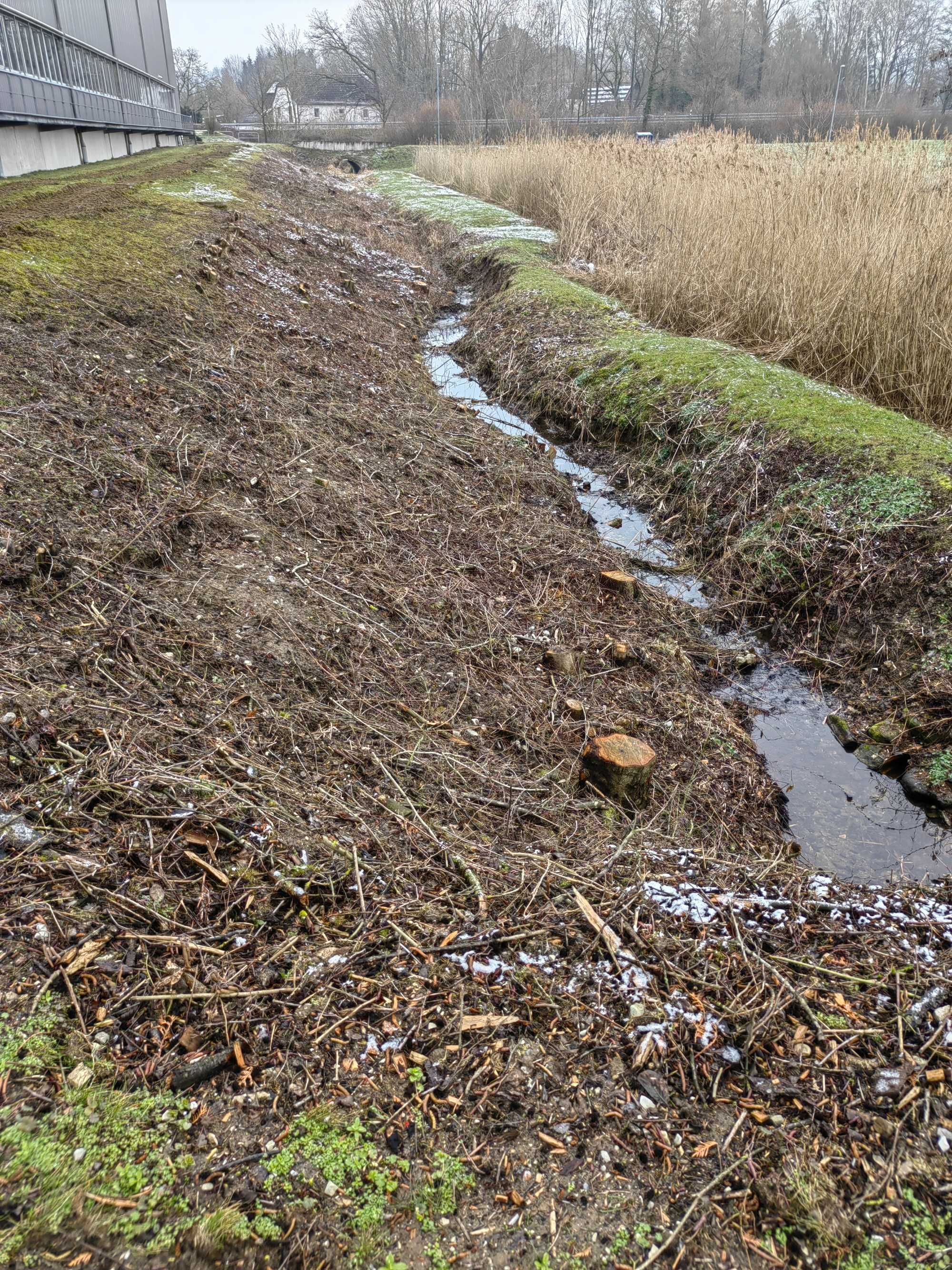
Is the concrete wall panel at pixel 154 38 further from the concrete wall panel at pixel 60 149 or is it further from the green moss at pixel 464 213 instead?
the concrete wall panel at pixel 60 149

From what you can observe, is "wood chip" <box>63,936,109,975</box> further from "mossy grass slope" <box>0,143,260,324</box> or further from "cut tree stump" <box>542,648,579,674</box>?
"mossy grass slope" <box>0,143,260,324</box>

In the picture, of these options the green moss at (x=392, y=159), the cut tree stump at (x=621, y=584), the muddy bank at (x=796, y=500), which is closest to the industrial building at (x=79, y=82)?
the green moss at (x=392, y=159)

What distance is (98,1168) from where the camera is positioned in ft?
4.17

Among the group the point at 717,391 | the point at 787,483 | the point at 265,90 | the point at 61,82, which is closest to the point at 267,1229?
the point at 787,483

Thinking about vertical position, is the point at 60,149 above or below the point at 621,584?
above

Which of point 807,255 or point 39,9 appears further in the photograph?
point 39,9

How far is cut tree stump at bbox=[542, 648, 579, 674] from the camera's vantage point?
3361mm

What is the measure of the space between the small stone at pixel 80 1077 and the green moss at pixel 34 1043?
0.12 ft

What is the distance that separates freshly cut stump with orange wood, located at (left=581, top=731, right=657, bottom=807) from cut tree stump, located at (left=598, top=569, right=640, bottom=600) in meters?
1.47

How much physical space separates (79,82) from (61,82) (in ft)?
4.88

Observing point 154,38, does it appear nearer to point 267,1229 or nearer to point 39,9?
point 39,9

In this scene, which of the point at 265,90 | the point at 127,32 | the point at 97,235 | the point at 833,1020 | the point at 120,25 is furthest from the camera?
the point at 265,90

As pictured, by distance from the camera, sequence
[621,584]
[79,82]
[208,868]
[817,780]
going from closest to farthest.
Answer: [208,868]
[817,780]
[621,584]
[79,82]

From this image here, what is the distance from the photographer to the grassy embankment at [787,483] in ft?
11.9
